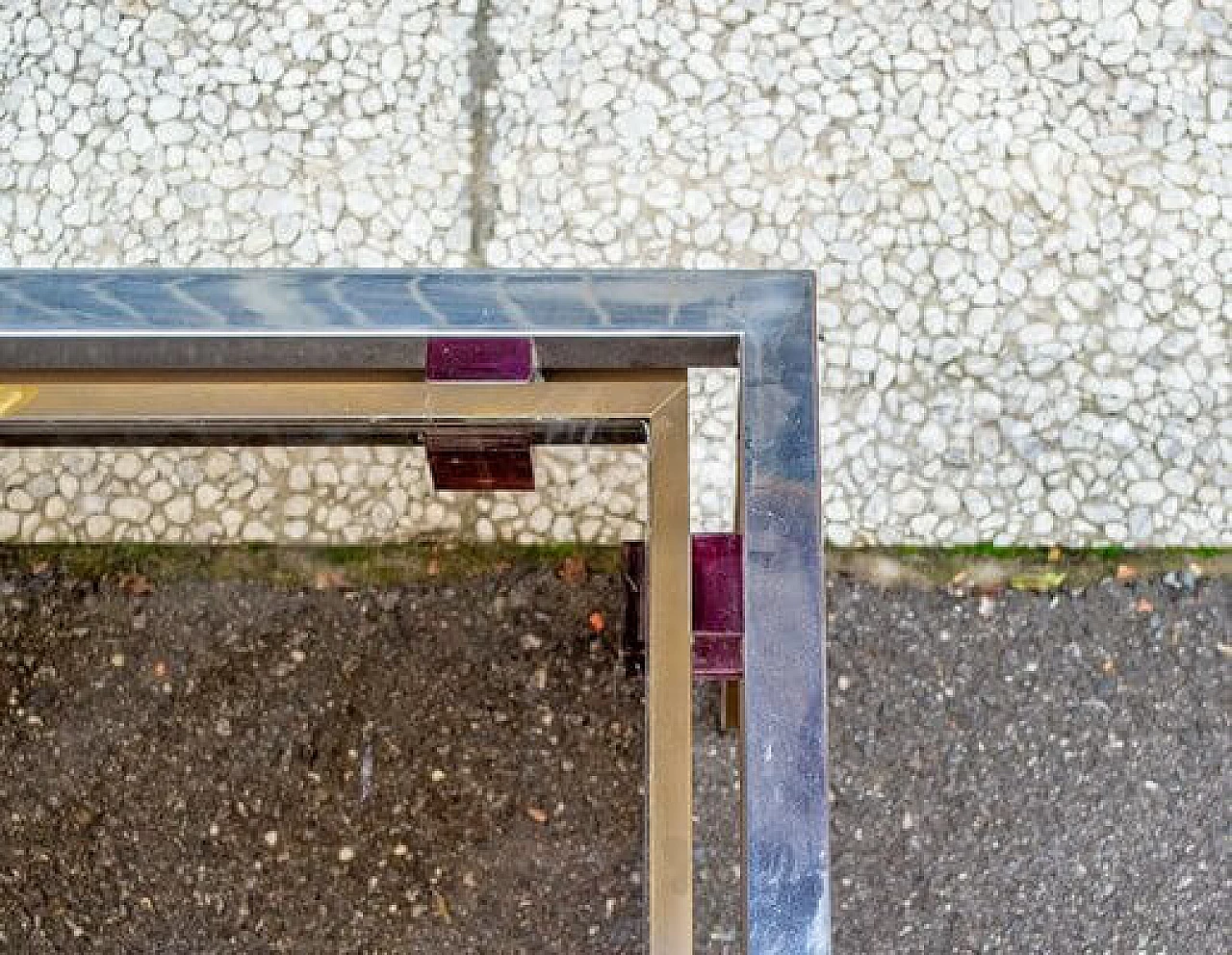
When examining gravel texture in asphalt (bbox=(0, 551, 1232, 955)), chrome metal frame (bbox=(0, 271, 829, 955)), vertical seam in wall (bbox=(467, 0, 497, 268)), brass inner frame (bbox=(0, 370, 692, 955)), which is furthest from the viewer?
vertical seam in wall (bbox=(467, 0, 497, 268))

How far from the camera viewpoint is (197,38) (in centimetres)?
208

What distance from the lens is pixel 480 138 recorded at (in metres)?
2.05

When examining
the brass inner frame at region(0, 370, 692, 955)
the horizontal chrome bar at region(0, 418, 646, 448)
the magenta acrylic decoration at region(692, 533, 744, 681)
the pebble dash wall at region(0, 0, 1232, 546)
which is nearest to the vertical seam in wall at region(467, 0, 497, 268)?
the pebble dash wall at region(0, 0, 1232, 546)

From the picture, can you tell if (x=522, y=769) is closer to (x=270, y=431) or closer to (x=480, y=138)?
(x=270, y=431)

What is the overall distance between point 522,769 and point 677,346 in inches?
34.5

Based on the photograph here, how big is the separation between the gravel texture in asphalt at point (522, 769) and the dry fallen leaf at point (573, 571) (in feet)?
0.08

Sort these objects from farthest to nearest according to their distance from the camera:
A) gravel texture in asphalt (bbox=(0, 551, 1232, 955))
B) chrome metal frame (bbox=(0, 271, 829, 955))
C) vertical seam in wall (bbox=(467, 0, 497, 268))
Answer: vertical seam in wall (bbox=(467, 0, 497, 268)) < gravel texture in asphalt (bbox=(0, 551, 1232, 955)) < chrome metal frame (bbox=(0, 271, 829, 955))

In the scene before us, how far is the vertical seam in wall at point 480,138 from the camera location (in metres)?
2.04

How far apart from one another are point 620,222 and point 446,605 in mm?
627

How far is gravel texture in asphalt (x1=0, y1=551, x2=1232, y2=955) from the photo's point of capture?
1931mm

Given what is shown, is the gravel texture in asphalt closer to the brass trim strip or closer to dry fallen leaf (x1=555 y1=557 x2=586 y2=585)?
dry fallen leaf (x1=555 y1=557 x2=586 y2=585)

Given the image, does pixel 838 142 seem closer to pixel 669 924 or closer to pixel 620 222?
pixel 620 222

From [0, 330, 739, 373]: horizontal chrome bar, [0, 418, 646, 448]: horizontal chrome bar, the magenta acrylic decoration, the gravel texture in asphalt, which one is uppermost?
[0, 330, 739, 373]: horizontal chrome bar

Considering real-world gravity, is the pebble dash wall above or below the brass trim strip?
above
